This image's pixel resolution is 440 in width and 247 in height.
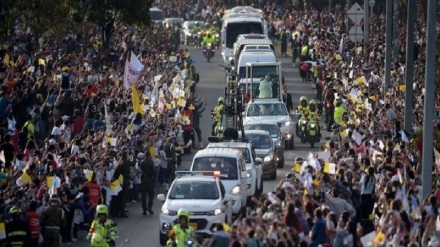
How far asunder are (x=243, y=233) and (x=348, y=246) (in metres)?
1.85

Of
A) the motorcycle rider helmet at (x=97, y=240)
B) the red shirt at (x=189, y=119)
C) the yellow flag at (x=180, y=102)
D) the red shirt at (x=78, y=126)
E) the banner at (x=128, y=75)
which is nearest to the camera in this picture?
the motorcycle rider helmet at (x=97, y=240)

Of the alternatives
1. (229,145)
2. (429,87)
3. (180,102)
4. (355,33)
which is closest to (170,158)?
(229,145)

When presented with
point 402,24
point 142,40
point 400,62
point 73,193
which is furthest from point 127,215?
point 402,24

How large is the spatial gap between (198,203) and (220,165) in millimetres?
3858

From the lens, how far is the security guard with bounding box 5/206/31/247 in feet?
98.7

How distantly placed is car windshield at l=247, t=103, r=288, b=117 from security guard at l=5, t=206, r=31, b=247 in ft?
67.8

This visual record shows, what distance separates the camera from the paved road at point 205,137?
34.8 m

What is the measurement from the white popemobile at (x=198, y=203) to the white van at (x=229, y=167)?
188 centimetres

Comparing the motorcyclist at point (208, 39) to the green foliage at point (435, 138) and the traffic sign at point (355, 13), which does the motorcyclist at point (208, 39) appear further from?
the green foliage at point (435, 138)

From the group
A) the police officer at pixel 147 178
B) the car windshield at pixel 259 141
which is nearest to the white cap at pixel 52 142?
the police officer at pixel 147 178

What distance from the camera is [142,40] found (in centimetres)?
6675

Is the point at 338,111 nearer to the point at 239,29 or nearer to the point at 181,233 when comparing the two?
the point at 181,233

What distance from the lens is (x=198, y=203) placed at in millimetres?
33000

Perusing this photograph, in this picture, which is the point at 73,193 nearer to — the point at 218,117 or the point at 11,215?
the point at 11,215
